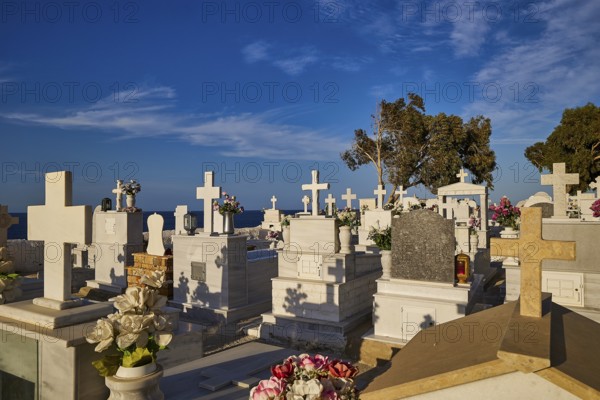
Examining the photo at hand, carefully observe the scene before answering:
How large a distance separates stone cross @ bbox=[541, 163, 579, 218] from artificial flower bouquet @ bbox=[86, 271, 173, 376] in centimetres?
762

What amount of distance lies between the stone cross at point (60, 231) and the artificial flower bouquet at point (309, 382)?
207 centimetres

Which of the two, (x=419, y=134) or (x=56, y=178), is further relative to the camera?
(x=419, y=134)

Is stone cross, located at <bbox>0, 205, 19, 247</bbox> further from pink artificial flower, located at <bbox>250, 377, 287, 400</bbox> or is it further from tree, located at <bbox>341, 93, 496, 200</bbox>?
tree, located at <bbox>341, 93, 496, 200</bbox>

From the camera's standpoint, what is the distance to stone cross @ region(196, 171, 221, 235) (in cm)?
1034

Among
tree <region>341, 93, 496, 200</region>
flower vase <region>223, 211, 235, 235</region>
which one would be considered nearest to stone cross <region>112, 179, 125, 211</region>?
flower vase <region>223, 211, 235, 235</region>

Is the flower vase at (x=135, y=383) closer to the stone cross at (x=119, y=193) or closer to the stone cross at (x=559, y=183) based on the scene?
the stone cross at (x=559, y=183)

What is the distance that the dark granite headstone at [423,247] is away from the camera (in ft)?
23.3

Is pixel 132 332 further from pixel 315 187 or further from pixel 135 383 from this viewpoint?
pixel 315 187

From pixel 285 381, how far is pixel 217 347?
593 cm

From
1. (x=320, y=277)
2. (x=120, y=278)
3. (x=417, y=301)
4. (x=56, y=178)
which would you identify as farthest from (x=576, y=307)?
(x=120, y=278)

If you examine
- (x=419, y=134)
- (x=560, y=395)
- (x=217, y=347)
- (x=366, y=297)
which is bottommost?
(x=217, y=347)

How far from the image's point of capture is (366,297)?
905 centimetres

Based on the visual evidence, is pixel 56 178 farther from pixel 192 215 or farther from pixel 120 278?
pixel 120 278

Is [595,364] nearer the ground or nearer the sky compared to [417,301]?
nearer the sky
